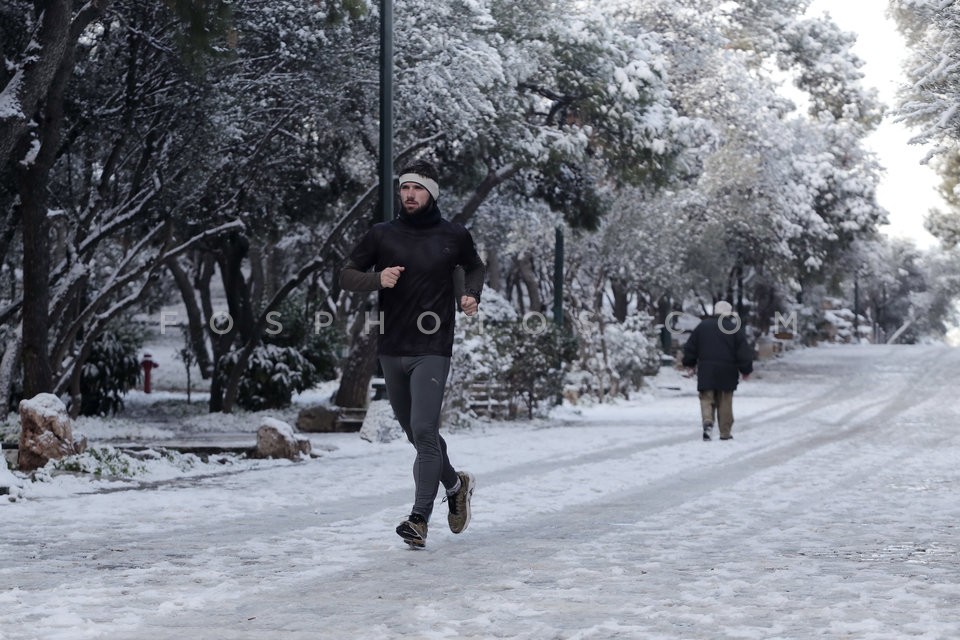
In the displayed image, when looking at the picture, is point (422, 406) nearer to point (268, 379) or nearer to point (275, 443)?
point (275, 443)

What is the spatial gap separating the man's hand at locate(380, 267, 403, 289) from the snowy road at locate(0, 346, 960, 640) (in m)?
1.41

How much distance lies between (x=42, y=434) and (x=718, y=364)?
345 inches

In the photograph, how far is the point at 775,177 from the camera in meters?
38.4

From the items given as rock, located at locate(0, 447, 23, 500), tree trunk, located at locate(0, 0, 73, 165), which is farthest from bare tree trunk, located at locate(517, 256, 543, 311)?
rock, located at locate(0, 447, 23, 500)

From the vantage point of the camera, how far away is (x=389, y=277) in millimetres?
7863

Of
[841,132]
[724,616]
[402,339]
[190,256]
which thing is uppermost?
[841,132]

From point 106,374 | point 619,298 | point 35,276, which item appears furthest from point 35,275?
point 619,298

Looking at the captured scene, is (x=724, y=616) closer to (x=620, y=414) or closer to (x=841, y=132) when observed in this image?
(x=620, y=414)

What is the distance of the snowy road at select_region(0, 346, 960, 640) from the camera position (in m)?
6.01

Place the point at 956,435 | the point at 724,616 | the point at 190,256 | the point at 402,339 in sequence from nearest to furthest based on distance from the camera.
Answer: the point at 724,616 → the point at 402,339 → the point at 956,435 → the point at 190,256

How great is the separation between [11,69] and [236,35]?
309cm

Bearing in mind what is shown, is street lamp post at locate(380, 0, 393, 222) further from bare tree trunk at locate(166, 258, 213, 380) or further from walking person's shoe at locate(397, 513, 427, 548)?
bare tree trunk at locate(166, 258, 213, 380)

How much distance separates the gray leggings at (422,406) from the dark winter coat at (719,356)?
10.6m

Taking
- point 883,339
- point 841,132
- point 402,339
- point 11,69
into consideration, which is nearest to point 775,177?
point 841,132
